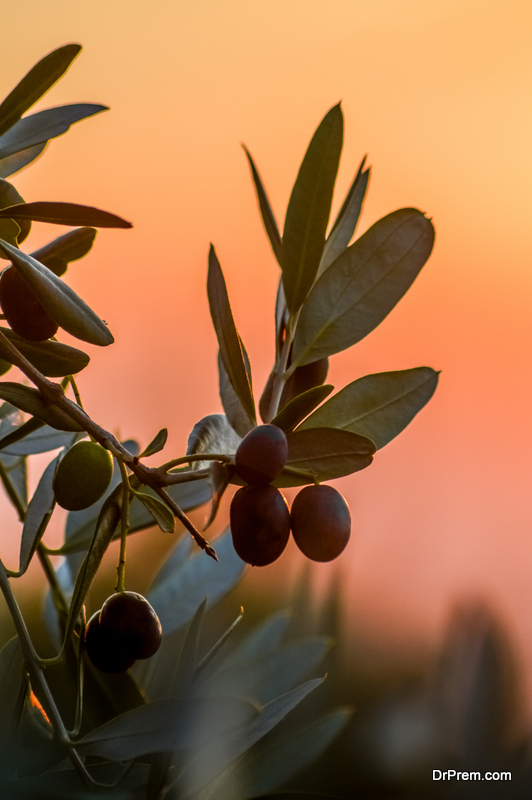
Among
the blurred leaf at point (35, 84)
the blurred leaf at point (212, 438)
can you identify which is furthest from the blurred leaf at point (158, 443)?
the blurred leaf at point (35, 84)

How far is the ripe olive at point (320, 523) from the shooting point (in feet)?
1.57

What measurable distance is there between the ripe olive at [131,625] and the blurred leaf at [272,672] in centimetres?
7

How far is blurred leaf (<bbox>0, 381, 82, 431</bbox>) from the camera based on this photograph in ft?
1.54

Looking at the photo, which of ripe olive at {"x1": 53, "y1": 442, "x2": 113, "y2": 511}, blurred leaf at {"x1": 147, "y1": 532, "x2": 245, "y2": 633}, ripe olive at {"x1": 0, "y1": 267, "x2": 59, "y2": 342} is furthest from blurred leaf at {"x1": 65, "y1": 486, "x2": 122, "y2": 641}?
blurred leaf at {"x1": 147, "y1": 532, "x2": 245, "y2": 633}

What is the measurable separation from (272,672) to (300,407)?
27 centimetres

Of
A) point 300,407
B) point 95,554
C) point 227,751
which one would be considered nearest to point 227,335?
point 300,407

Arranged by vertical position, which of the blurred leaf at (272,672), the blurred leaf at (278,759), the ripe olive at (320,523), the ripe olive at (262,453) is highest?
the ripe olive at (262,453)

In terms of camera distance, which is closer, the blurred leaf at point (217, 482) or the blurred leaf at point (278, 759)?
the blurred leaf at point (217, 482)

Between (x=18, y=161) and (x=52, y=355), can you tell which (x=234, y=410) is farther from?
(x=18, y=161)

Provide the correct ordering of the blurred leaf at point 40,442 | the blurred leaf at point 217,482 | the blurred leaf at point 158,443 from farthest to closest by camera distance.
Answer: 1. the blurred leaf at point 40,442
2. the blurred leaf at point 158,443
3. the blurred leaf at point 217,482

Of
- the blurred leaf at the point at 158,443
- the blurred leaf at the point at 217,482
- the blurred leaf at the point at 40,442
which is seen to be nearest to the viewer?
the blurred leaf at the point at 217,482

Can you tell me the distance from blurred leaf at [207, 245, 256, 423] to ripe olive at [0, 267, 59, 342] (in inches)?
4.3

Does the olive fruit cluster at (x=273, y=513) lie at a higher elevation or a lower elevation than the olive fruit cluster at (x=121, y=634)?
higher

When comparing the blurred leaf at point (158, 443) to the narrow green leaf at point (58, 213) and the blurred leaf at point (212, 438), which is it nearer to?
the blurred leaf at point (212, 438)
